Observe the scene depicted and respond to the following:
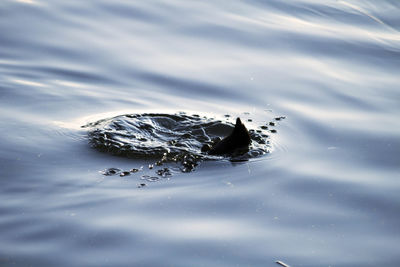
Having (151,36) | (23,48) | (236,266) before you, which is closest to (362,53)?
(151,36)

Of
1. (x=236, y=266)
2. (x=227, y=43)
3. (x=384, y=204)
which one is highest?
(x=227, y=43)

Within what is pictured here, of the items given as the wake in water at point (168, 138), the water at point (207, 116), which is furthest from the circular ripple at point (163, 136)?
the water at point (207, 116)

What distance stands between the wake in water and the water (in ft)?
0.46

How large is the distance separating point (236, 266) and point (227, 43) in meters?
5.61

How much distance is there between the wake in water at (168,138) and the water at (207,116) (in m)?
0.14

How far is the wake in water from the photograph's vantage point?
6242 millimetres

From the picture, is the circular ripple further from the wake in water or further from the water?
the water

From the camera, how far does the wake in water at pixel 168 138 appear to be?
6.24 meters

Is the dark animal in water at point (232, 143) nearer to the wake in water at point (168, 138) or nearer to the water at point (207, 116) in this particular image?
the wake in water at point (168, 138)

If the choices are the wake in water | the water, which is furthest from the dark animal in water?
the water

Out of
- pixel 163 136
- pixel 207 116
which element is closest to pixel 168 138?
pixel 163 136

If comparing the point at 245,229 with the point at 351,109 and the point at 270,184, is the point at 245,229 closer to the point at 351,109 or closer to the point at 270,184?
the point at 270,184

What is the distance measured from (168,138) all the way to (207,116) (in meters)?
0.69

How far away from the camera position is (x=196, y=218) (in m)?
5.01
